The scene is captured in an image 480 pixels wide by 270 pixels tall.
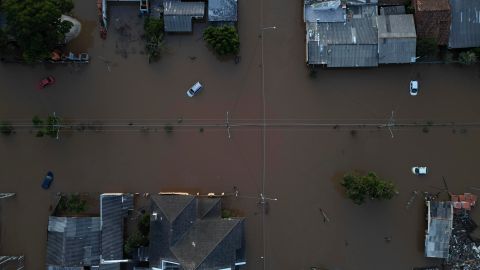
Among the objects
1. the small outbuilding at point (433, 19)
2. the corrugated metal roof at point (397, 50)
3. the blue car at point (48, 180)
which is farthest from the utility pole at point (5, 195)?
the small outbuilding at point (433, 19)

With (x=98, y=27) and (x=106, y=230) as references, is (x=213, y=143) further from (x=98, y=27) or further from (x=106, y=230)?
(x=98, y=27)

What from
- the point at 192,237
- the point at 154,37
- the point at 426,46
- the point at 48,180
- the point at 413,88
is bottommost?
the point at 192,237

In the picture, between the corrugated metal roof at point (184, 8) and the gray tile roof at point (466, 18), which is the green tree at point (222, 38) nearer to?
the corrugated metal roof at point (184, 8)

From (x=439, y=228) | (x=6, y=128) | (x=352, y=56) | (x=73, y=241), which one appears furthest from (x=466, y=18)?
(x=6, y=128)

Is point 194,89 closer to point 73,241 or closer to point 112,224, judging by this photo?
point 112,224

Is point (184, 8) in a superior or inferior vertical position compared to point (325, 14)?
superior

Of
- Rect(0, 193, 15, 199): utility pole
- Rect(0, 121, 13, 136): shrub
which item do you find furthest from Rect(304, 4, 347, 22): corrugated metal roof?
Rect(0, 193, 15, 199): utility pole

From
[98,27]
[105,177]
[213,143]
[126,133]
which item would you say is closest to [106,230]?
[105,177]

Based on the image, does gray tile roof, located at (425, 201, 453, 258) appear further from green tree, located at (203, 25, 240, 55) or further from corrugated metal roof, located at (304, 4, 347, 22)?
green tree, located at (203, 25, 240, 55)
